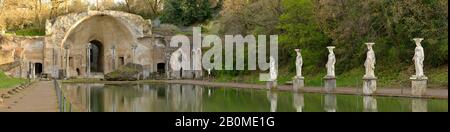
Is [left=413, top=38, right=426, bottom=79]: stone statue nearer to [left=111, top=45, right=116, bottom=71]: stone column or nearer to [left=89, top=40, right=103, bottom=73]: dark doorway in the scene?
[left=111, top=45, right=116, bottom=71]: stone column

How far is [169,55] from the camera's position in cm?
6975

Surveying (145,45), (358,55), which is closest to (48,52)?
(145,45)

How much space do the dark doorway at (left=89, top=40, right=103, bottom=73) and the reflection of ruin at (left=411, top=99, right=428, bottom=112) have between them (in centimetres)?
5851

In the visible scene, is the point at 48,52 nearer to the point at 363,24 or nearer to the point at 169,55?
the point at 169,55

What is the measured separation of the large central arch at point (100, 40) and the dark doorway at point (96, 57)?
1596 millimetres

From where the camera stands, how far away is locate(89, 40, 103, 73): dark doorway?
77.0 meters

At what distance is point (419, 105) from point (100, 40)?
58.9 metres

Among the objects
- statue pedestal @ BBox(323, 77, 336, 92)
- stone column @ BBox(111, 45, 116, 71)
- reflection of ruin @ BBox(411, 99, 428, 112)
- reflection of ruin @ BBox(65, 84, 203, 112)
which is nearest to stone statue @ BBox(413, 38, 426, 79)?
reflection of ruin @ BBox(411, 99, 428, 112)

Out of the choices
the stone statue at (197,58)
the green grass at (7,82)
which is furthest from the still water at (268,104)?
the stone statue at (197,58)

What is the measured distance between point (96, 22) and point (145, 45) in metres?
6.49

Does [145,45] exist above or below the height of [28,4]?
below

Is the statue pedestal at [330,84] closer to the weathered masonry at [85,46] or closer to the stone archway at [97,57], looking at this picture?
the weathered masonry at [85,46]

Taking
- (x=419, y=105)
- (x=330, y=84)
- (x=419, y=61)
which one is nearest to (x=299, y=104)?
(x=419, y=105)

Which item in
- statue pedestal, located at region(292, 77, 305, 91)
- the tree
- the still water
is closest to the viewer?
the still water
